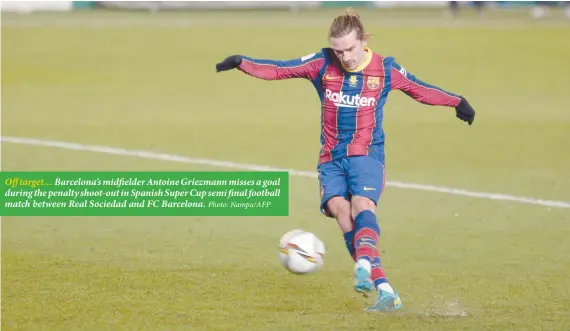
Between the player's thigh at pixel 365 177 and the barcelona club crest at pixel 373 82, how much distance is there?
1.70 ft

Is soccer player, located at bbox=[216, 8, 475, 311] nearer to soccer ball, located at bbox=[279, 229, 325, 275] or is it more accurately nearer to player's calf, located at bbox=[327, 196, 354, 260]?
player's calf, located at bbox=[327, 196, 354, 260]

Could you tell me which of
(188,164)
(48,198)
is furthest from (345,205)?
(188,164)

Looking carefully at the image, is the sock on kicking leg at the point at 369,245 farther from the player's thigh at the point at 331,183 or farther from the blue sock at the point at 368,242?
the player's thigh at the point at 331,183

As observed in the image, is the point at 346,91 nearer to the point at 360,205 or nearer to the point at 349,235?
the point at 360,205

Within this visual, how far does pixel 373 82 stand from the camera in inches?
307

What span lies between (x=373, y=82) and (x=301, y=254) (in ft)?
4.45

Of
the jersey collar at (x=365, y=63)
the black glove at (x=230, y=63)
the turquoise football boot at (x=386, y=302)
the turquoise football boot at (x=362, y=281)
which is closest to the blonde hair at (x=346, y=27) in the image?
the jersey collar at (x=365, y=63)

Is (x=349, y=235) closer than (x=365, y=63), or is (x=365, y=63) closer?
(x=349, y=235)

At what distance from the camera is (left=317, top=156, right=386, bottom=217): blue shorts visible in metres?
7.58

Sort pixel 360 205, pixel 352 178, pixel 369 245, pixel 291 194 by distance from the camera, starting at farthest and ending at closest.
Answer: pixel 291 194 < pixel 352 178 < pixel 360 205 < pixel 369 245
